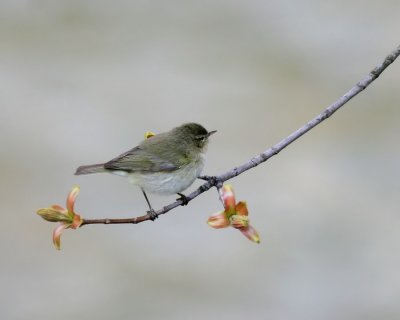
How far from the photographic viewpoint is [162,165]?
494 cm

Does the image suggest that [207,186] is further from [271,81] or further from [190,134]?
[271,81]

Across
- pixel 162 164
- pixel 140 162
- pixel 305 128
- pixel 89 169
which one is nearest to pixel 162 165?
pixel 162 164

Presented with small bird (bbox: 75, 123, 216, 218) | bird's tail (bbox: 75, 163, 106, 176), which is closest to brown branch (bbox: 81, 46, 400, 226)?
bird's tail (bbox: 75, 163, 106, 176)

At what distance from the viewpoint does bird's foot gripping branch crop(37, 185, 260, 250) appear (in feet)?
10.2

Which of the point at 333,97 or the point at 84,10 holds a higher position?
the point at 84,10

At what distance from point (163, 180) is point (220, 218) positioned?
176 centimetres

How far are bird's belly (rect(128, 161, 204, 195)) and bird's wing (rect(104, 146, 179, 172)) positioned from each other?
1.4 inches

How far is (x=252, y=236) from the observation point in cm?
309

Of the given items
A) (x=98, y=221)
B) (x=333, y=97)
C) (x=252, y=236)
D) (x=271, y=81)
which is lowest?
(x=252, y=236)

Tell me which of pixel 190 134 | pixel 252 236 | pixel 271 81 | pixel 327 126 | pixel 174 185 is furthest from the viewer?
pixel 271 81

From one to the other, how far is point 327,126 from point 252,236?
16.4 m

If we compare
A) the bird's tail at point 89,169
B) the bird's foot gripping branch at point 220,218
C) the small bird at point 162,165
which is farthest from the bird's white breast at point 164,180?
the bird's foot gripping branch at point 220,218

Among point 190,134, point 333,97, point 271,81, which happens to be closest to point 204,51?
point 271,81

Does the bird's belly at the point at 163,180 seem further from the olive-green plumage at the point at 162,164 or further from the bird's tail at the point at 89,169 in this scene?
the bird's tail at the point at 89,169
